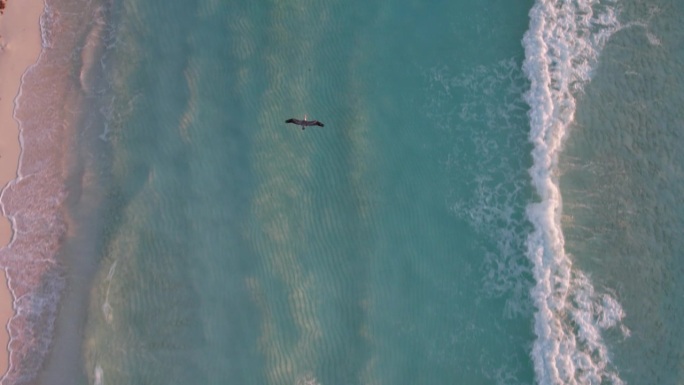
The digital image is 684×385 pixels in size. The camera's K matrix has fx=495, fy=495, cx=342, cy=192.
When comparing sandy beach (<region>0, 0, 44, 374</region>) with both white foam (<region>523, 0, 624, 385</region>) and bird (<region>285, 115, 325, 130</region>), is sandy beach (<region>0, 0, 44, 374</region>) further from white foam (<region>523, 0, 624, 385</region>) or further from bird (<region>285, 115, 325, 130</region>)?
white foam (<region>523, 0, 624, 385</region>)

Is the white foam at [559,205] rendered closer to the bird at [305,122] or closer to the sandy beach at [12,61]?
the bird at [305,122]

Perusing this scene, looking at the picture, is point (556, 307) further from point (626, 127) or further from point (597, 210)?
point (626, 127)

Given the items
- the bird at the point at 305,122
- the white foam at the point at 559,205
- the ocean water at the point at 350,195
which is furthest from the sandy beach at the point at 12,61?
the white foam at the point at 559,205

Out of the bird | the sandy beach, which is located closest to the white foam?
the bird

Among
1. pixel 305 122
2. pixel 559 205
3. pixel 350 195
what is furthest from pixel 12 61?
pixel 559 205

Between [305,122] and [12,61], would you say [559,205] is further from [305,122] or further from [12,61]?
[12,61]

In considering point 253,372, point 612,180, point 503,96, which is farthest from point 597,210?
point 253,372
